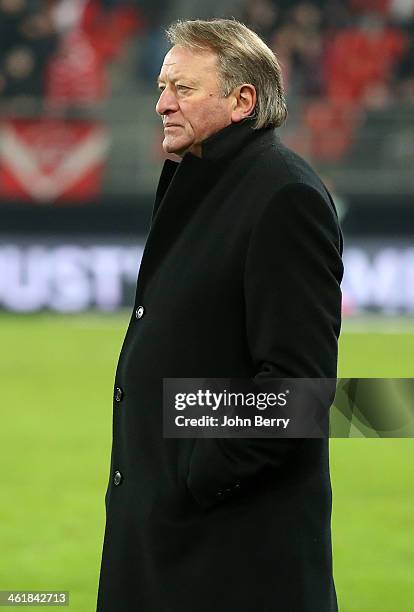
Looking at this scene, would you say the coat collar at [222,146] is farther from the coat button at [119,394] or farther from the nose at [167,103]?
the coat button at [119,394]

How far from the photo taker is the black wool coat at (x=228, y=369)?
8.25 ft

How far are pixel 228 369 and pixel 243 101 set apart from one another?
558mm

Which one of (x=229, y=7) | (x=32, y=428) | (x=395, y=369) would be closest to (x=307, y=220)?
(x=32, y=428)

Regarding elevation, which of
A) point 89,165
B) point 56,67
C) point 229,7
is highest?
point 229,7

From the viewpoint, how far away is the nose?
276 cm

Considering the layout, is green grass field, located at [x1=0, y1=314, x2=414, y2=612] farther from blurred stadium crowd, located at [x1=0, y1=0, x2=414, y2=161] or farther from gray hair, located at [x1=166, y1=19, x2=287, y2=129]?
blurred stadium crowd, located at [x1=0, y1=0, x2=414, y2=161]

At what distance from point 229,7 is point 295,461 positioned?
58.3 ft

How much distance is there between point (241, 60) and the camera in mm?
2711

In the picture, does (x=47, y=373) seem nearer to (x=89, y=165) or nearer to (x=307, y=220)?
(x=89, y=165)

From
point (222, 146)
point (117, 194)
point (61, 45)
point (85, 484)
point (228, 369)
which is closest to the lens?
point (228, 369)

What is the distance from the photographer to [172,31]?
111 inches

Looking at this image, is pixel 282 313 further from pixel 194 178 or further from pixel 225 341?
pixel 194 178

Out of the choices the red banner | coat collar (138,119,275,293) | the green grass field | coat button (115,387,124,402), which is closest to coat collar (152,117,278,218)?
coat collar (138,119,275,293)

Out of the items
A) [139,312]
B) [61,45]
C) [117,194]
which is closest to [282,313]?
[139,312]
